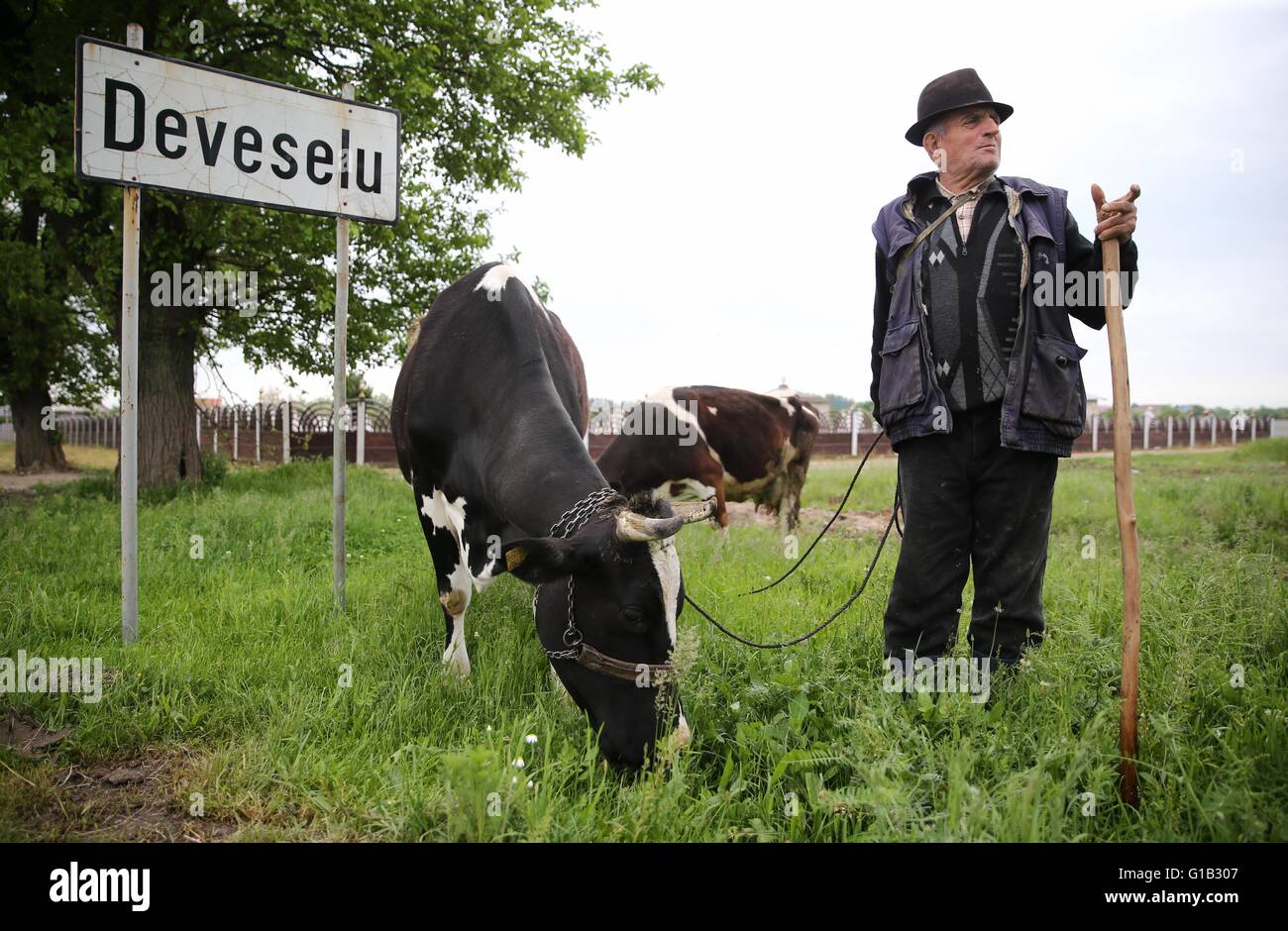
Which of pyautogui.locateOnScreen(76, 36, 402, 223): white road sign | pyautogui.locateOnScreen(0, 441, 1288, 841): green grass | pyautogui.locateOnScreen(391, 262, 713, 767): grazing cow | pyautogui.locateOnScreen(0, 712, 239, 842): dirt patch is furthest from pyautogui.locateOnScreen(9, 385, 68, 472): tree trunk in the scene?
pyautogui.locateOnScreen(0, 712, 239, 842): dirt patch

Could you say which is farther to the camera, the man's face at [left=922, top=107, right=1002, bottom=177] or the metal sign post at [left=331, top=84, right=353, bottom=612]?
the metal sign post at [left=331, top=84, right=353, bottom=612]

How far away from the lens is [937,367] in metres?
3.03

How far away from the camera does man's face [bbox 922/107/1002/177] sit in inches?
118

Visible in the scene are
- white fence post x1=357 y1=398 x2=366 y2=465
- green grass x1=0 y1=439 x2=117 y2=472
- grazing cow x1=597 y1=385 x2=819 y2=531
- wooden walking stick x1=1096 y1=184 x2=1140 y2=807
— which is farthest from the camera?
green grass x1=0 y1=439 x2=117 y2=472

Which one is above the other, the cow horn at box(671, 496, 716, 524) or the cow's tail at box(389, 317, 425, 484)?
the cow's tail at box(389, 317, 425, 484)

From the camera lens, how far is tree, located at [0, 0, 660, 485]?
26.5 feet

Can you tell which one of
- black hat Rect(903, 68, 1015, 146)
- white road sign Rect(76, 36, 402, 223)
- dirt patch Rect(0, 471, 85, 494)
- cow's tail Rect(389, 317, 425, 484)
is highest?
white road sign Rect(76, 36, 402, 223)

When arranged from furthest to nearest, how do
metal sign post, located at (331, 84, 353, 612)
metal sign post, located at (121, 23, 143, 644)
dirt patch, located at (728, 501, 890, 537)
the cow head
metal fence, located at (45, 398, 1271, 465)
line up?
metal fence, located at (45, 398, 1271, 465) → dirt patch, located at (728, 501, 890, 537) → metal sign post, located at (331, 84, 353, 612) → metal sign post, located at (121, 23, 143, 644) → the cow head

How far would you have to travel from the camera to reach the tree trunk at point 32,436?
1662 centimetres

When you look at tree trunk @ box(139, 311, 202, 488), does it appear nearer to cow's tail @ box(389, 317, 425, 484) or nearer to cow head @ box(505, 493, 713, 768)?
cow's tail @ box(389, 317, 425, 484)

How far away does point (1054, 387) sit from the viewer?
285 cm

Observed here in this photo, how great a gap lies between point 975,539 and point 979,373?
68 cm

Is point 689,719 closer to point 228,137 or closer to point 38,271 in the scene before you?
point 228,137
